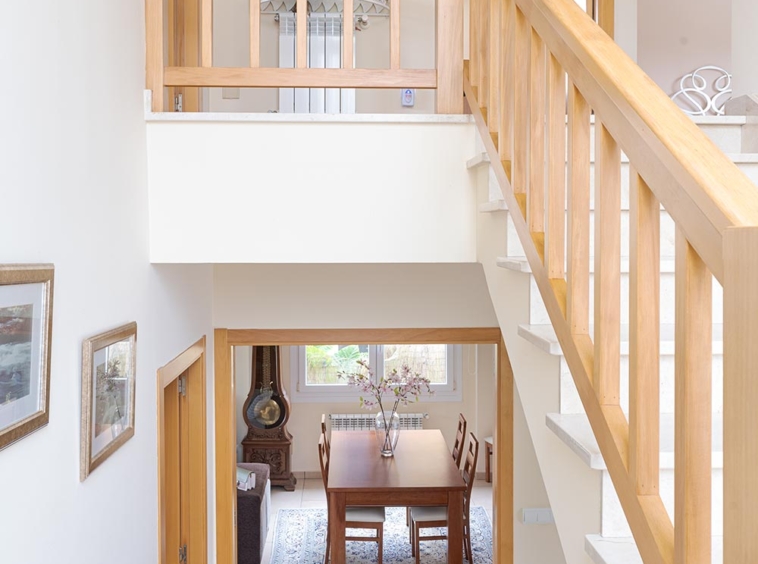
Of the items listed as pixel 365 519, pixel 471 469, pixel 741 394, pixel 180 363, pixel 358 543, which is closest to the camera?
pixel 741 394

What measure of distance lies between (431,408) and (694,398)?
7.70 metres

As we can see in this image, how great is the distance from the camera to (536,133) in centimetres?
160

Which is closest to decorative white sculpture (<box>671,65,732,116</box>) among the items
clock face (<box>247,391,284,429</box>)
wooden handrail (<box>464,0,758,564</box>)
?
wooden handrail (<box>464,0,758,564</box>)

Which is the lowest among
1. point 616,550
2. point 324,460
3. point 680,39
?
point 324,460

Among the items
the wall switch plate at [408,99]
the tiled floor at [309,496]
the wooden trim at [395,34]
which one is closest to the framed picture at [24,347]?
the wooden trim at [395,34]

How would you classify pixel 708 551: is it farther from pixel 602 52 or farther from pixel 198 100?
pixel 198 100

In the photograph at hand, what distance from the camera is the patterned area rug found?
20.5ft

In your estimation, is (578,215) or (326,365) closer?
(578,215)

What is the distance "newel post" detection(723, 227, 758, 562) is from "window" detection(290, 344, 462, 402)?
7.65 metres

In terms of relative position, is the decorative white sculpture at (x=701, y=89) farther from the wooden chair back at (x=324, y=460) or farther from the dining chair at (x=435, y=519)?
the wooden chair back at (x=324, y=460)

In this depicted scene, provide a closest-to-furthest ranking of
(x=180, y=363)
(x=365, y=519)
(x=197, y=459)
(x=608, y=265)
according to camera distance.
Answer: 1. (x=608, y=265)
2. (x=180, y=363)
3. (x=197, y=459)
4. (x=365, y=519)

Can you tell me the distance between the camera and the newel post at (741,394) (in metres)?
0.70

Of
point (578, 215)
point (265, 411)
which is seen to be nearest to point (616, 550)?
point (578, 215)

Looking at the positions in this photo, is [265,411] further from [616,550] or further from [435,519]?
[616,550]
